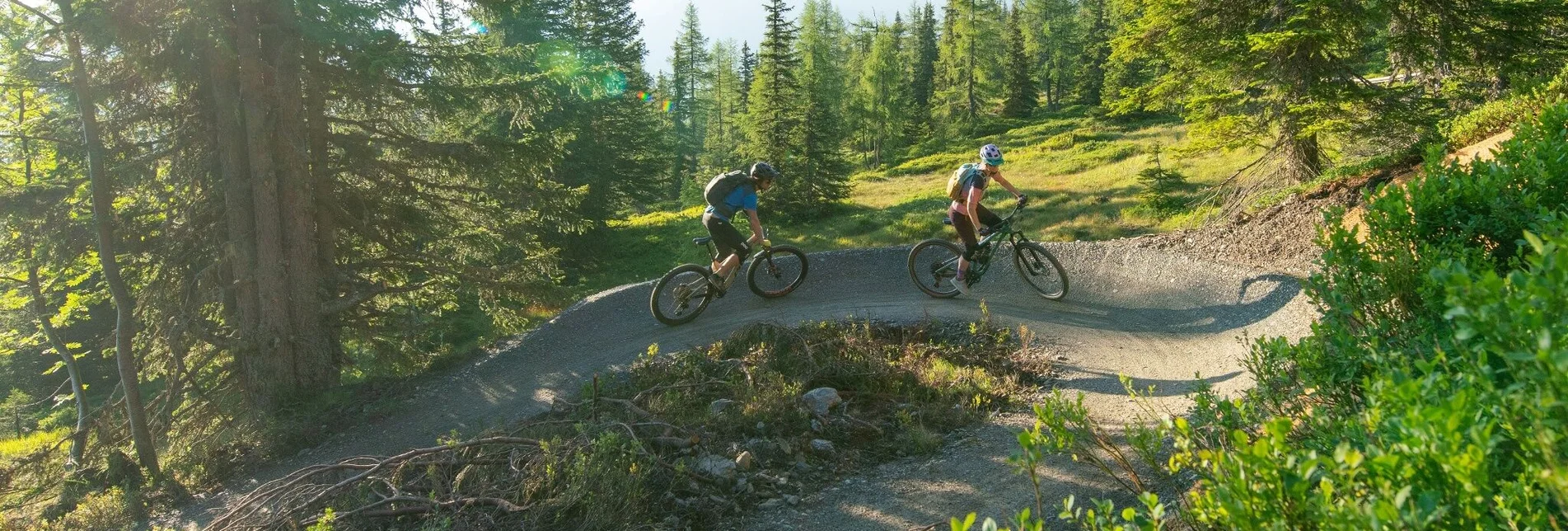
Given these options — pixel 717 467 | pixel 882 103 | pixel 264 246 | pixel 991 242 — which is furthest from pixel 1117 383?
pixel 882 103

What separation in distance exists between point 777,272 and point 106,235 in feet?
27.5

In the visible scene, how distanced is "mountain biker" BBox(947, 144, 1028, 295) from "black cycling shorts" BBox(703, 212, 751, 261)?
9.99ft

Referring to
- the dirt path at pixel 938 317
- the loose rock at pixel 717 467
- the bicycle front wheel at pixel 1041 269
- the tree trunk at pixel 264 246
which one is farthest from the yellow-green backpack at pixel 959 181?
the tree trunk at pixel 264 246

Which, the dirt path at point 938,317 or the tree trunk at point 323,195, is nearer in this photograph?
the dirt path at point 938,317

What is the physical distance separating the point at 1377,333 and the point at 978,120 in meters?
56.0

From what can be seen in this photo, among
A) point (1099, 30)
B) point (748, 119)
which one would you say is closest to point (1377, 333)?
point (748, 119)

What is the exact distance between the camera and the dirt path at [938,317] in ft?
27.8

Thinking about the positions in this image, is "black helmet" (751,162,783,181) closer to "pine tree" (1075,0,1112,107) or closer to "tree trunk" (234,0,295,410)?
"tree trunk" (234,0,295,410)

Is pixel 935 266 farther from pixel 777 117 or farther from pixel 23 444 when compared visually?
pixel 23 444

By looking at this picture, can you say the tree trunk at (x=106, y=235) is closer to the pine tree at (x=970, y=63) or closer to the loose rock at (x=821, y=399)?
the loose rock at (x=821, y=399)

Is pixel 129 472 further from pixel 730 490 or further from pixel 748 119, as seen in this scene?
pixel 748 119

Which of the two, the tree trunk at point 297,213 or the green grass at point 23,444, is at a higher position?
the tree trunk at point 297,213

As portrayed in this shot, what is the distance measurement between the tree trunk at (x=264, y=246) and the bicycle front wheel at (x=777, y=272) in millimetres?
6376

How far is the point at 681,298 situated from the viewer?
1100 cm
